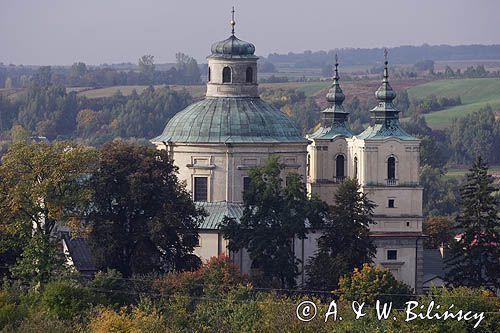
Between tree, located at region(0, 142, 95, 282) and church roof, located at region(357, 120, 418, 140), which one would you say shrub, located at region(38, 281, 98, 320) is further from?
church roof, located at region(357, 120, 418, 140)

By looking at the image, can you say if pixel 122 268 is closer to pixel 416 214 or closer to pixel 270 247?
pixel 270 247

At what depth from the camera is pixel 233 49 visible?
87.8 m

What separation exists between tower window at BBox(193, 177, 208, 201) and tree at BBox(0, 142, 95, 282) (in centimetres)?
813

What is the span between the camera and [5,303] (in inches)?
2640

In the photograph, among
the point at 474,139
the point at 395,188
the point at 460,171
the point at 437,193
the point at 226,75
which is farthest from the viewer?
the point at 474,139

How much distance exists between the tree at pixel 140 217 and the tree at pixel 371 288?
19.7 ft

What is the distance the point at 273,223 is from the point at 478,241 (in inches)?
301

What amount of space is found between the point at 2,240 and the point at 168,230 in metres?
5.74

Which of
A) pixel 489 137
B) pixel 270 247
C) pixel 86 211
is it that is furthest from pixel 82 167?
pixel 489 137

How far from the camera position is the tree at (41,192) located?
7525 cm

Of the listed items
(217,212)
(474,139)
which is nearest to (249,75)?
(217,212)

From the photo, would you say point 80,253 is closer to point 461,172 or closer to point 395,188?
point 395,188

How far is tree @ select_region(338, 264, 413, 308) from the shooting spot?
73.1 meters

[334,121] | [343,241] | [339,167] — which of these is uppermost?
[334,121]
